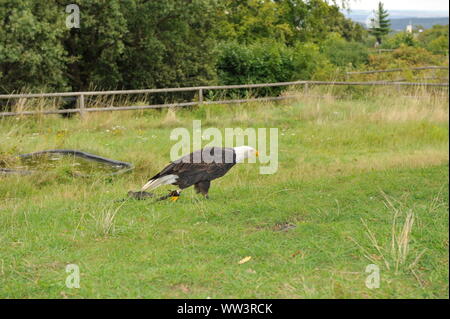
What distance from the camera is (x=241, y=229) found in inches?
243

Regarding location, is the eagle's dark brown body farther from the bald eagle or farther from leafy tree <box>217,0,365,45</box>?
leafy tree <box>217,0,365,45</box>

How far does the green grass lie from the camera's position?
4734mm

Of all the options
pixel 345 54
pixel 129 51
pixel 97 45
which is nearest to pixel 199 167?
pixel 97 45

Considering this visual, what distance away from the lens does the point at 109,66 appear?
20.5m

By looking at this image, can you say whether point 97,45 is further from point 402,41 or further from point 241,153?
point 402,41

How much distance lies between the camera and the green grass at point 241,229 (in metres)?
4.73

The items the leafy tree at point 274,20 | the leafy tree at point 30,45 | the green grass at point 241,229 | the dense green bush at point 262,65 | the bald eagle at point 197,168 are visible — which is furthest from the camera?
the leafy tree at point 274,20

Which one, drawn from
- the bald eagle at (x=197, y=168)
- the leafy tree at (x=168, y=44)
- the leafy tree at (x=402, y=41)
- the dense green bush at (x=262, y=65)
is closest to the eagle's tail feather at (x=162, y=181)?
the bald eagle at (x=197, y=168)

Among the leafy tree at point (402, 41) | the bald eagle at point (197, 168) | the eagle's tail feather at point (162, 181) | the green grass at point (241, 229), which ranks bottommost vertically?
the green grass at point (241, 229)

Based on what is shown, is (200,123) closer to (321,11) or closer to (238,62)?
(238,62)

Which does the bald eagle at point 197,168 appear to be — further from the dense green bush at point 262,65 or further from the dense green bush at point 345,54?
the dense green bush at point 345,54

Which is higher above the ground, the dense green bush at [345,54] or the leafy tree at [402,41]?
the leafy tree at [402,41]

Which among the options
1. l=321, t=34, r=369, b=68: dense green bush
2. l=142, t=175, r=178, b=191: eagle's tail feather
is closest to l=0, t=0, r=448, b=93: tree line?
l=321, t=34, r=369, b=68: dense green bush

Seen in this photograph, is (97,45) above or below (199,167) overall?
above
